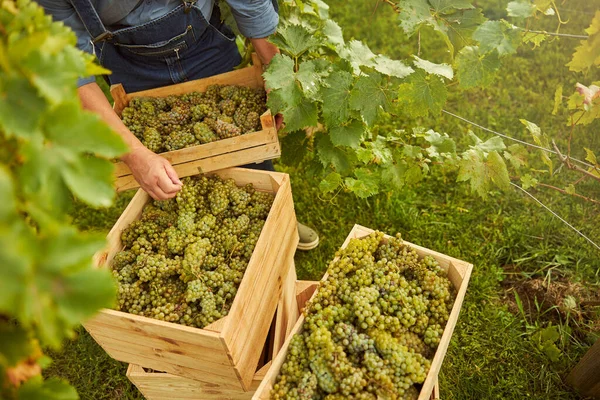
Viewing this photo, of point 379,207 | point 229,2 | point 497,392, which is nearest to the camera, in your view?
point 229,2

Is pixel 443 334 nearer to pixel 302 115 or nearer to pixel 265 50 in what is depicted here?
pixel 302 115

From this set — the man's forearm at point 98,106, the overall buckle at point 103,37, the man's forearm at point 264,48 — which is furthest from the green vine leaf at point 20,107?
the man's forearm at point 264,48

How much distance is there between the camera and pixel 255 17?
2.22m

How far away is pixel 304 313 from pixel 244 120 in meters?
0.97

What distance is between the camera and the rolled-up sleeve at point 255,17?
2.18m

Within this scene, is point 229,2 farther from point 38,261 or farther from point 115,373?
point 115,373

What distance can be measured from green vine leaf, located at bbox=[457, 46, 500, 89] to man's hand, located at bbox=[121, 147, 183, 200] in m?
1.28

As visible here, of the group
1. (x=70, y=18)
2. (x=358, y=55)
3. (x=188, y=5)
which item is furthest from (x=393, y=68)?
(x=70, y=18)

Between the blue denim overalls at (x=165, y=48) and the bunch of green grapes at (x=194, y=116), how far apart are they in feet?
0.54

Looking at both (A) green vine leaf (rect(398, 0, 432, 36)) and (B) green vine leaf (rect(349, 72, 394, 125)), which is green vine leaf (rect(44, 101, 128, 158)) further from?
(A) green vine leaf (rect(398, 0, 432, 36))

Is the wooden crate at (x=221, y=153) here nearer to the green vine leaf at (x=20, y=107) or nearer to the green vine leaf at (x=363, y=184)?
the green vine leaf at (x=363, y=184)

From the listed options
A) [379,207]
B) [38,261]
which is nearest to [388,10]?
[379,207]

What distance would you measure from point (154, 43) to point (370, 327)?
1631mm

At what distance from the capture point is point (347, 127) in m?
2.23
